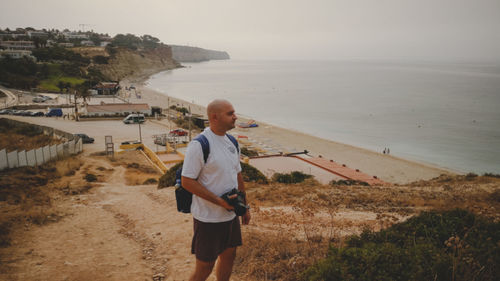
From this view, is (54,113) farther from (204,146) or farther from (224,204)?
(224,204)

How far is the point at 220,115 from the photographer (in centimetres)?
251

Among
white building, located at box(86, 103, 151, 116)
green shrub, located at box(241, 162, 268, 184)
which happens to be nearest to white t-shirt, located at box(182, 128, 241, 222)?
green shrub, located at box(241, 162, 268, 184)

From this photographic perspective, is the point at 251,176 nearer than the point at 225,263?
No

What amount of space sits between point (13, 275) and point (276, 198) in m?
6.06

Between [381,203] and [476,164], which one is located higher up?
[381,203]

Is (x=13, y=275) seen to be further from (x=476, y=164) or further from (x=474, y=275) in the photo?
(x=476, y=164)

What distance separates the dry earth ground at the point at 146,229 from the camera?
383 centimetres

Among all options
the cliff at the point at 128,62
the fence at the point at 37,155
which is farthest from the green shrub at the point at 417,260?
the cliff at the point at 128,62

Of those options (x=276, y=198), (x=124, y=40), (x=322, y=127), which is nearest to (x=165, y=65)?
(x=124, y=40)

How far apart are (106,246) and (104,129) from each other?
1202 inches

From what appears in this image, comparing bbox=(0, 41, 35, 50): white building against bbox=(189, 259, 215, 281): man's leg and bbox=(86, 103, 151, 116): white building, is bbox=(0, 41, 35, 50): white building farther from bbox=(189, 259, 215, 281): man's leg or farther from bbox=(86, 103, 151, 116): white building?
bbox=(189, 259, 215, 281): man's leg

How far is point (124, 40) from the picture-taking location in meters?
150

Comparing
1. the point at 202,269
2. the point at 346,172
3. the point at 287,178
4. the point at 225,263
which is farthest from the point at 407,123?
the point at 202,269

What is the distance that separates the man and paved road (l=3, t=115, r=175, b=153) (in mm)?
21627
